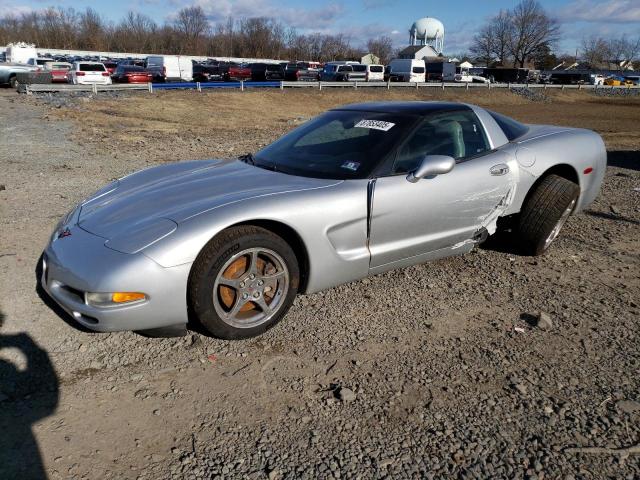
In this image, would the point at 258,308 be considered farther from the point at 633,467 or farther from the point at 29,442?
the point at 633,467

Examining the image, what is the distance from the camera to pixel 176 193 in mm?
3312

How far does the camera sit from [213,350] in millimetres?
2945

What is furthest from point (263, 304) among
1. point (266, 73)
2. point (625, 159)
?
point (266, 73)

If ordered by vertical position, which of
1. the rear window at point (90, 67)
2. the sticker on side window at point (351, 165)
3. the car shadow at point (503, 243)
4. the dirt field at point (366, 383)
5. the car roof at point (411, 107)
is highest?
the rear window at point (90, 67)

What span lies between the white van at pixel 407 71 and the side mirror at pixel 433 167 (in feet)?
149

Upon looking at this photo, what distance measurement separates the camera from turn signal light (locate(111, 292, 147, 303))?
261cm

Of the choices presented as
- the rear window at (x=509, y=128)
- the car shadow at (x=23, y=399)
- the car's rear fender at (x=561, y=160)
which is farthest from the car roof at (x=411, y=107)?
the car shadow at (x=23, y=399)

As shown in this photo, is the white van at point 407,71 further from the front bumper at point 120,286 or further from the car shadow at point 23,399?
the car shadow at point 23,399

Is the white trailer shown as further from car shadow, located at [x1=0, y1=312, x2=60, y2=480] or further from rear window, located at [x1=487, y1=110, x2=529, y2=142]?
car shadow, located at [x1=0, y1=312, x2=60, y2=480]

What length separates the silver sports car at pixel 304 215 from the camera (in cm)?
272

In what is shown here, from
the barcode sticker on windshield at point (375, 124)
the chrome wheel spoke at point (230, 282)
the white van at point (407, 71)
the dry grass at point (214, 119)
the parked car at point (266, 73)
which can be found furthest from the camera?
the white van at point (407, 71)

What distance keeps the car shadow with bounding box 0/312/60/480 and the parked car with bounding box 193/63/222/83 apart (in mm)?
39952

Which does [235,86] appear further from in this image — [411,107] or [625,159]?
[411,107]

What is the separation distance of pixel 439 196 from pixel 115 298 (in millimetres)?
2226
